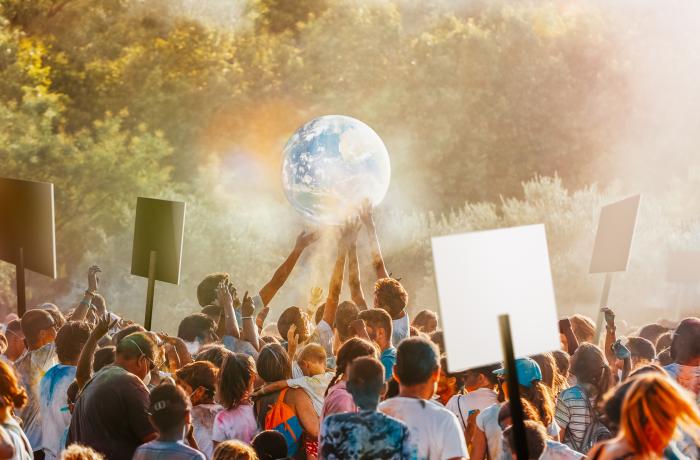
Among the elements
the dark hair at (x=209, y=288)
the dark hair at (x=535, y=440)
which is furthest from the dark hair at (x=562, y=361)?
the dark hair at (x=209, y=288)

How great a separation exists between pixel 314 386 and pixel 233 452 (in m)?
1.46

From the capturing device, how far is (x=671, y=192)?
3027 centimetres

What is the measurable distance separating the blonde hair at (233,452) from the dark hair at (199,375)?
1279 millimetres

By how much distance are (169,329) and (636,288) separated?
40.4ft

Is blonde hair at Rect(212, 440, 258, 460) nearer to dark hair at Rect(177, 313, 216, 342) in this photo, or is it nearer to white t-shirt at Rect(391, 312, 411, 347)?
white t-shirt at Rect(391, 312, 411, 347)

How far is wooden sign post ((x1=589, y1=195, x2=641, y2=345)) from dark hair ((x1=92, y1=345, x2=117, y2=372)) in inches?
166

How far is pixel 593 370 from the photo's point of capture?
19.8 ft

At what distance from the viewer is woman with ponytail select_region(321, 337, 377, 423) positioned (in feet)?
16.9

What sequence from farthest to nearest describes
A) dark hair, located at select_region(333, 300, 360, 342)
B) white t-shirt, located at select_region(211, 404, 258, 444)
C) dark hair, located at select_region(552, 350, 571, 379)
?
dark hair, located at select_region(333, 300, 360, 342), dark hair, located at select_region(552, 350, 571, 379), white t-shirt, located at select_region(211, 404, 258, 444)

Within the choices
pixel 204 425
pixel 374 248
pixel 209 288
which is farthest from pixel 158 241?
pixel 204 425

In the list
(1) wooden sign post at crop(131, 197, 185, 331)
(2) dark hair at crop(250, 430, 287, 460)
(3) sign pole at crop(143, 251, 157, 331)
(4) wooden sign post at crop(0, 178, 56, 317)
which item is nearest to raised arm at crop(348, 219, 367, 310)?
(1) wooden sign post at crop(131, 197, 185, 331)

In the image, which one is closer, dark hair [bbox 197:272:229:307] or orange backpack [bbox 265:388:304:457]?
orange backpack [bbox 265:388:304:457]

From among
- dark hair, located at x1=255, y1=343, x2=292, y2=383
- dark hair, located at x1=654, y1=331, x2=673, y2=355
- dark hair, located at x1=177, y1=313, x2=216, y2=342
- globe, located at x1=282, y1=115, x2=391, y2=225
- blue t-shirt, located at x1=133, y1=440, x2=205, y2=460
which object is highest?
globe, located at x1=282, y1=115, x2=391, y2=225

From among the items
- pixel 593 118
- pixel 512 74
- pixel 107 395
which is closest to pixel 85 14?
pixel 512 74
